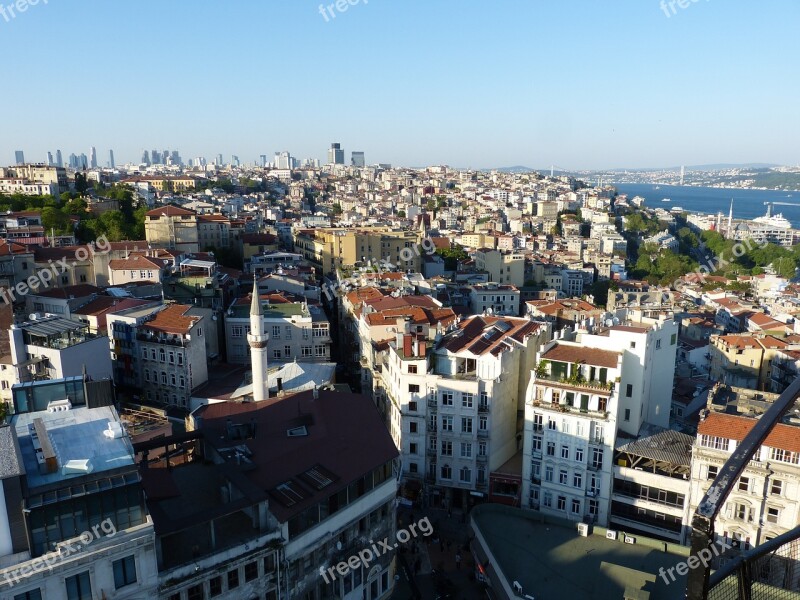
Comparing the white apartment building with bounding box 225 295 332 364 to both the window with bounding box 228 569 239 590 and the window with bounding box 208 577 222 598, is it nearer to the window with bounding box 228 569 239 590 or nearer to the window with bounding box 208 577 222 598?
the window with bounding box 228 569 239 590

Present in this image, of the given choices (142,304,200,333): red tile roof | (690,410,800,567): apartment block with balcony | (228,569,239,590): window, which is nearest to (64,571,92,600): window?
(228,569,239,590): window

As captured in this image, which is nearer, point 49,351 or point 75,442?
point 75,442

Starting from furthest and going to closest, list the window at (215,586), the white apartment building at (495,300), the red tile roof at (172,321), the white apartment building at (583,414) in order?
the white apartment building at (495,300) < the red tile roof at (172,321) < the white apartment building at (583,414) < the window at (215,586)

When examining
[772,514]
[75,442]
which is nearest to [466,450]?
[772,514]

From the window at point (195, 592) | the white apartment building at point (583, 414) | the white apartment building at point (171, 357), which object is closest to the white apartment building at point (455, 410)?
the white apartment building at point (583, 414)

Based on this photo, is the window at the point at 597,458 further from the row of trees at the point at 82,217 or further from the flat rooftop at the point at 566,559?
the row of trees at the point at 82,217

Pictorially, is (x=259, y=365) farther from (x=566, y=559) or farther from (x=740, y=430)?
(x=740, y=430)
